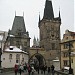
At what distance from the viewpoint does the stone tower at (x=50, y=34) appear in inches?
3071

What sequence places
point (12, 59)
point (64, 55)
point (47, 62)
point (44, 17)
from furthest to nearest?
1. point (44, 17)
2. point (47, 62)
3. point (12, 59)
4. point (64, 55)

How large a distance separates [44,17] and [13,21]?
41.4 feet

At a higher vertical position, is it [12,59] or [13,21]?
[13,21]

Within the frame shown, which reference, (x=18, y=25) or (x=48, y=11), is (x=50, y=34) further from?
(x=18, y=25)

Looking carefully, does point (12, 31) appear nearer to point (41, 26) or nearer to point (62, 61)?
point (41, 26)

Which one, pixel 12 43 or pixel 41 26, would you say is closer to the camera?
pixel 12 43

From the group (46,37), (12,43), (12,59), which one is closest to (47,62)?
(46,37)

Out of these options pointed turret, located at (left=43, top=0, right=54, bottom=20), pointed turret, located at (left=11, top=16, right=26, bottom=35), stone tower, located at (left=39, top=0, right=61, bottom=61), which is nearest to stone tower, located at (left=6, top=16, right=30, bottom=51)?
pointed turret, located at (left=11, top=16, right=26, bottom=35)

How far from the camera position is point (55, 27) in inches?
3179

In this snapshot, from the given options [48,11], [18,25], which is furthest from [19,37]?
[48,11]

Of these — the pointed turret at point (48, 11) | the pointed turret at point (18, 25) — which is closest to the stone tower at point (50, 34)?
the pointed turret at point (48, 11)

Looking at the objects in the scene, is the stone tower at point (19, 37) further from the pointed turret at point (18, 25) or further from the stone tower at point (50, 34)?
the stone tower at point (50, 34)

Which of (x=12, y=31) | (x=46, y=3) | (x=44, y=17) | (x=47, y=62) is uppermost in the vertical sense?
(x=46, y=3)

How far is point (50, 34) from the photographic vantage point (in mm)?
79938
